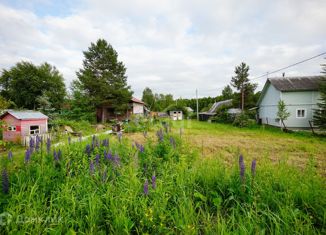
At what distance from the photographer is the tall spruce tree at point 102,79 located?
20.7 meters

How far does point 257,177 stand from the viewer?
250 cm

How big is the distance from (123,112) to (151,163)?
69.5 ft

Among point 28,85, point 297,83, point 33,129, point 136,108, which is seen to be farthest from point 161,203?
point 28,85

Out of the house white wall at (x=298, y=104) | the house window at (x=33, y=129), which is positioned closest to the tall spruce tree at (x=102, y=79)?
the house window at (x=33, y=129)

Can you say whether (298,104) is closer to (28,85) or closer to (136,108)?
(136,108)

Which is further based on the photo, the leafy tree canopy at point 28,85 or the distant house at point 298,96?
the leafy tree canopy at point 28,85

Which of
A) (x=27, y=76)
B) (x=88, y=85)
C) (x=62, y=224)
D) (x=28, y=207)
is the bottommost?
(x=62, y=224)

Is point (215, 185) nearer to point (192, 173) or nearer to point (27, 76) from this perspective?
point (192, 173)

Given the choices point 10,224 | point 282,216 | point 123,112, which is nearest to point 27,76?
point 123,112

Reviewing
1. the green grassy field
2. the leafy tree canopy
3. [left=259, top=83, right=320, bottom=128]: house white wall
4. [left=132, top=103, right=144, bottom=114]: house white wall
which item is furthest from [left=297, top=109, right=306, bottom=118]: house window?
the leafy tree canopy

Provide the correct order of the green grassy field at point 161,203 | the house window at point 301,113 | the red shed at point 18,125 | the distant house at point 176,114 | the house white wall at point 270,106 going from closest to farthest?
1. the green grassy field at point 161,203
2. the red shed at point 18,125
3. the house window at point 301,113
4. the house white wall at point 270,106
5. the distant house at point 176,114

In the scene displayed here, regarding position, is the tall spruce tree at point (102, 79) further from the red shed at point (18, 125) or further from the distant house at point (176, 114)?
the distant house at point (176, 114)

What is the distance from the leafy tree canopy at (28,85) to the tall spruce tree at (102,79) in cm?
983

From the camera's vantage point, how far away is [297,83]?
17.2 m
